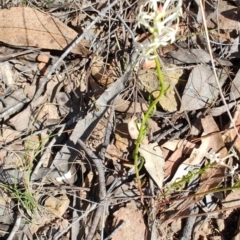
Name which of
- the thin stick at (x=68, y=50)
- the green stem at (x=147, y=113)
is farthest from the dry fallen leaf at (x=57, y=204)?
the thin stick at (x=68, y=50)

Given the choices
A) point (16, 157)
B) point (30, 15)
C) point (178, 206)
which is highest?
point (30, 15)

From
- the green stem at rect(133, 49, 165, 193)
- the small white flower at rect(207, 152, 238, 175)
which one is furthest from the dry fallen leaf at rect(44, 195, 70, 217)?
the small white flower at rect(207, 152, 238, 175)

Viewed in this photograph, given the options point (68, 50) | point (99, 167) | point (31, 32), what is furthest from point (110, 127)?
point (31, 32)

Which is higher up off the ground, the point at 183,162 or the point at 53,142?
the point at 53,142

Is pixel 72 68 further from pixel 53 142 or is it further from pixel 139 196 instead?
pixel 139 196

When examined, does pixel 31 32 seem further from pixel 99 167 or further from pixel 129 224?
pixel 129 224

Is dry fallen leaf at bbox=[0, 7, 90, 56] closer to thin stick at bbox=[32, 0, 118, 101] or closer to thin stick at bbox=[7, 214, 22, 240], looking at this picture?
thin stick at bbox=[32, 0, 118, 101]

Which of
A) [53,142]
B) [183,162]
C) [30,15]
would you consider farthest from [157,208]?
[30,15]
